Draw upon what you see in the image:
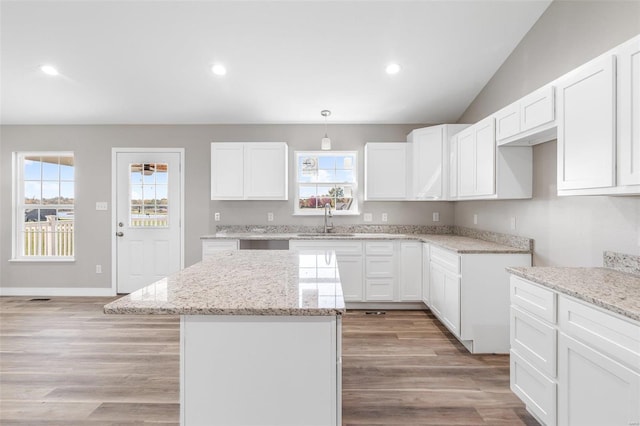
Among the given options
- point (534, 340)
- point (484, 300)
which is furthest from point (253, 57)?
point (534, 340)

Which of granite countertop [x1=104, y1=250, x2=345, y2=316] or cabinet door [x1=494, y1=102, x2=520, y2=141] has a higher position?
cabinet door [x1=494, y1=102, x2=520, y2=141]

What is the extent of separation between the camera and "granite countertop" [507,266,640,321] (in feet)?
4.23

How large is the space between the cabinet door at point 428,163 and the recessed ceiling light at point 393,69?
0.88 metres

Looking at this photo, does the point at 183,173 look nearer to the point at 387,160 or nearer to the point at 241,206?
the point at 241,206

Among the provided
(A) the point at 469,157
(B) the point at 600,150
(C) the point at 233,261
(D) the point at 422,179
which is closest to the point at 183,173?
(C) the point at 233,261

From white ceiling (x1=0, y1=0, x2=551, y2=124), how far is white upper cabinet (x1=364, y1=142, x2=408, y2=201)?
470mm

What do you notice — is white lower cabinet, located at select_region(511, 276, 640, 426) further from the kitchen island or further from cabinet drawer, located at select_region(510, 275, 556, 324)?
the kitchen island

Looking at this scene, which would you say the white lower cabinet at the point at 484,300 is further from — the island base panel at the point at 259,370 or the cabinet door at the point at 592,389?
the island base panel at the point at 259,370

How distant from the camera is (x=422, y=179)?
13.3 ft

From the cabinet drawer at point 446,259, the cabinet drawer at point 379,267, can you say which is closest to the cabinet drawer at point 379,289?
the cabinet drawer at point 379,267

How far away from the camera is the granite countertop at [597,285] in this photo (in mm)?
1290

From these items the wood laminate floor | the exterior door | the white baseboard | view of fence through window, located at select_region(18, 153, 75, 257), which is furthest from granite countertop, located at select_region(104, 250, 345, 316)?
view of fence through window, located at select_region(18, 153, 75, 257)

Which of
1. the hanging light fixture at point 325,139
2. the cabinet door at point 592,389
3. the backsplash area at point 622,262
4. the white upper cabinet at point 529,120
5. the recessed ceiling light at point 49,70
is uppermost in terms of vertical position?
the recessed ceiling light at point 49,70

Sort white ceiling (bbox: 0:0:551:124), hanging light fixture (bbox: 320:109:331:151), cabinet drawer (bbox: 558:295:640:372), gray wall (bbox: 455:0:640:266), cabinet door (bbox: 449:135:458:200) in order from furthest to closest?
1. hanging light fixture (bbox: 320:109:331:151)
2. cabinet door (bbox: 449:135:458:200)
3. white ceiling (bbox: 0:0:551:124)
4. gray wall (bbox: 455:0:640:266)
5. cabinet drawer (bbox: 558:295:640:372)
